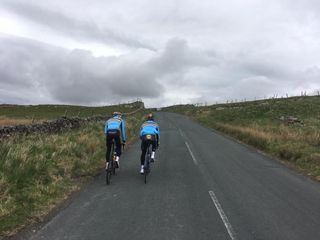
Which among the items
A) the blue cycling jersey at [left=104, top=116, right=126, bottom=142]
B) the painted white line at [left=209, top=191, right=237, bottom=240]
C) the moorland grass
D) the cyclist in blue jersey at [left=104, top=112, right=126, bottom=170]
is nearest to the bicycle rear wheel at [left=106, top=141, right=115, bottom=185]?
the cyclist in blue jersey at [left=104, top=112, right=126, bottom=170]

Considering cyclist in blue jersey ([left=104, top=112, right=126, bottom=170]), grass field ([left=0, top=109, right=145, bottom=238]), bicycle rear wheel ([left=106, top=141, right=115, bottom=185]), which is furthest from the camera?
cyclist in blue jersey ([left=104, top=112, right=126, bottom=170])

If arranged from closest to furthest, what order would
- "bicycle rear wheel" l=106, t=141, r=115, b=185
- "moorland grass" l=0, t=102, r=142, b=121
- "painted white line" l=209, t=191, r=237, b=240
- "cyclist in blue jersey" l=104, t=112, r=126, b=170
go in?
"painted white line" l=209, t=191, r=237, b=240
"bicycle rear wheel" l=106, t=141, r=115, b=185
"cyclist in blue jersey" l=104, t=112, r=126, b=170
"moorland grass" l=0, t=102, r=142, b=121

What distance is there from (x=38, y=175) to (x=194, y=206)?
463cm

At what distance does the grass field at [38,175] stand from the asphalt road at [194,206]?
54 cm

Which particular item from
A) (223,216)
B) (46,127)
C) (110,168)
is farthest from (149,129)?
(46,127)

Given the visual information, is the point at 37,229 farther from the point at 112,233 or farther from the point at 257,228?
the point at 257,228

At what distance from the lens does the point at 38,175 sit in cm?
938

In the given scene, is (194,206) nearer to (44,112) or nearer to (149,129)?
(149,129)

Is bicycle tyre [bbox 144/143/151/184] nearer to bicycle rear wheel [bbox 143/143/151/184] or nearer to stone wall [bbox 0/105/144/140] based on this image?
bicycle rear wheel [bbox 143/143/151/184]

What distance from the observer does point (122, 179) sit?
10.6 m

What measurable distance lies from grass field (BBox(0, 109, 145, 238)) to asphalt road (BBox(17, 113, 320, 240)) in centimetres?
54

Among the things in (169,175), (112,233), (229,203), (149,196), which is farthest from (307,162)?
(112,233)

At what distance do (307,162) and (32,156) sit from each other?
10.9 metres

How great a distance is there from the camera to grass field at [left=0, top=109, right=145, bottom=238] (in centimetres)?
684
